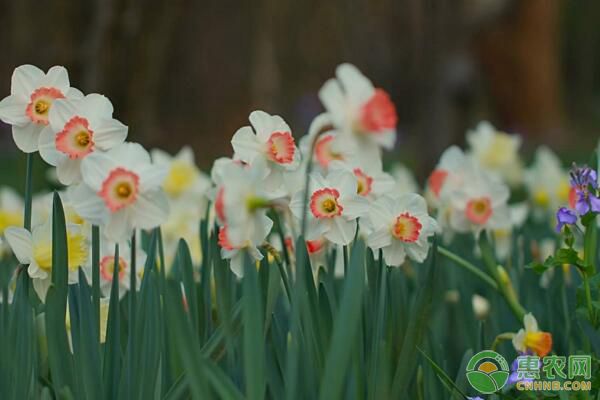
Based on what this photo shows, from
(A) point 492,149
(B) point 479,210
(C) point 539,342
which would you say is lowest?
(C) point 539,342

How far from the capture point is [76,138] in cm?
120

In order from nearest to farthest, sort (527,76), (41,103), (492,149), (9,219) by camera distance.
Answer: (41,103) < (9,219) < (492,149) < (527,76)

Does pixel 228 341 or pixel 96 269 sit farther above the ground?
pixel 96 269

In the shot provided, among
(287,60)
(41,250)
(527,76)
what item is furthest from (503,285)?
(287,60)

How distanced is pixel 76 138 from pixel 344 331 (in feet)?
1.41

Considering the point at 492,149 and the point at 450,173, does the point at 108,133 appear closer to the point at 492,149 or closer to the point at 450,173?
the point at 450,173

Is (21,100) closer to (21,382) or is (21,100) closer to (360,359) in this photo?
(21,382)

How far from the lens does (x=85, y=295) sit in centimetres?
120

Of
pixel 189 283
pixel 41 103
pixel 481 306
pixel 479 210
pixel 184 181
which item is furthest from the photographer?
pixel 184 181

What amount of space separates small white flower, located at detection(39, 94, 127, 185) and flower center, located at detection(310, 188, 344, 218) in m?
0.24

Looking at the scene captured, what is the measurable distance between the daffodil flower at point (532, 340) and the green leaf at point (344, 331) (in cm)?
40

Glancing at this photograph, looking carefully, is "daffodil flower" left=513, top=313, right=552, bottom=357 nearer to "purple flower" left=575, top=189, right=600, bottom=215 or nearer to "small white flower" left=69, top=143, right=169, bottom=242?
"purple flower" left=575, top=189, right=600, bottom=215

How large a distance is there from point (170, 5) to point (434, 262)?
2.45m

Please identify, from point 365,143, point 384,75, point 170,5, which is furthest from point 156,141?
point 384,75
